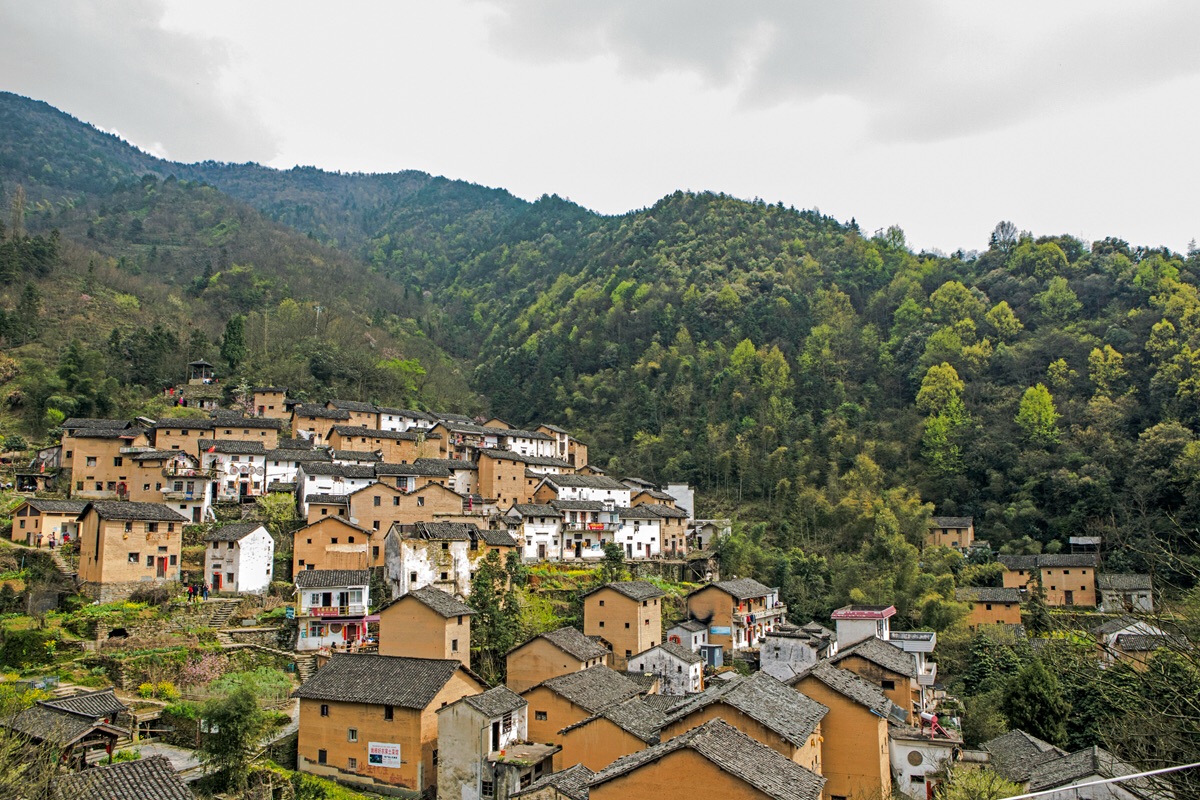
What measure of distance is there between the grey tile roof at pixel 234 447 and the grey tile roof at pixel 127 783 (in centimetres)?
2656

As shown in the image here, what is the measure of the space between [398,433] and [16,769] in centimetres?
3833

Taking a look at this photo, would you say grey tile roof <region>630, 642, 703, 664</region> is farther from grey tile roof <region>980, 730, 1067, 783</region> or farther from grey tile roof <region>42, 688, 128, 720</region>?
grey tile roof <region>42, 688, 128, 720</region>

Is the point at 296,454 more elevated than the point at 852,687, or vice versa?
the point at 296,454

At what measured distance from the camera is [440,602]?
90.7 ft

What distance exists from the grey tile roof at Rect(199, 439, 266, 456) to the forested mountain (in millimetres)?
11500

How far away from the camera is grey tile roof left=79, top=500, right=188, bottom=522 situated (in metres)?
29.9

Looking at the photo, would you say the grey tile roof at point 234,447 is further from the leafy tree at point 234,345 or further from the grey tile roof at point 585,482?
the grey tile roof at point 585,482

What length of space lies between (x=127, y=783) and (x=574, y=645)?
15.5 metres

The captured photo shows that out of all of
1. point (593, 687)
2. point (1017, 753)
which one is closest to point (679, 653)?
point (593, 687)

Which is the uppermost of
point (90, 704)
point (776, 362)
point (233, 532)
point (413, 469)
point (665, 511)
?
point (776, 362)

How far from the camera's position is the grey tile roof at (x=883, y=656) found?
25609 millimetres

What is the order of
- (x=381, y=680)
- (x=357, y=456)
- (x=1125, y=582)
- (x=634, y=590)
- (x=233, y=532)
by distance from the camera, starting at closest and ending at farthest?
(x=381, y=680) → (x=233, y=532) → (x=634, y=590) → (x=1125, y=582) → (x=357, y=456)

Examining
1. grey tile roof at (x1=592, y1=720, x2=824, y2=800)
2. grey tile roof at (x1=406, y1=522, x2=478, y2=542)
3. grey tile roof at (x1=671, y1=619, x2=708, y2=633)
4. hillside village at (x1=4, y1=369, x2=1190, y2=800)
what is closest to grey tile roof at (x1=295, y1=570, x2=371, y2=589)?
hillside village at (x1=4, y1=369, x2=1190, y2=800)

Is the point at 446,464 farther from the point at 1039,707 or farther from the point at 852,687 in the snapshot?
the point at 1039,707
